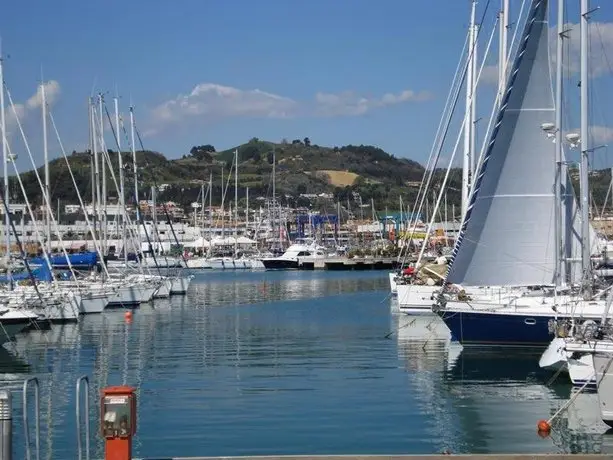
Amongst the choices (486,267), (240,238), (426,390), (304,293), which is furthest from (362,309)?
(240,238)

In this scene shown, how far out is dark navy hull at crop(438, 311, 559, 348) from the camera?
2842 centimetres

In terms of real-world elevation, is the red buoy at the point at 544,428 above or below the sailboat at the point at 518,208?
below

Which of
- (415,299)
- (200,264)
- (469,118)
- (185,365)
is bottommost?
(200,264)

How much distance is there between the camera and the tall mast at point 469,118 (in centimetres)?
4247

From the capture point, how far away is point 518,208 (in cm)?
3019

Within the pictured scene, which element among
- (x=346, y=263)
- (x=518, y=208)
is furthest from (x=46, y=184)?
(x=346, y=263)

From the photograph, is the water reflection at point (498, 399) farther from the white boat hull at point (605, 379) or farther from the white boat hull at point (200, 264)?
the white boat hull at point (200, 264)

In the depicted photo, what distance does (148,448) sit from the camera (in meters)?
18.3

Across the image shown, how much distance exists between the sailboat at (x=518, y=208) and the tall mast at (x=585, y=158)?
3391 millimetres

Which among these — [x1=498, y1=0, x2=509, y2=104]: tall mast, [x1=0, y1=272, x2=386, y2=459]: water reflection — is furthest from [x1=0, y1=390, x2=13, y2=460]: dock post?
[x1=498, y1=0, x2=509, y2=104]: tall mast

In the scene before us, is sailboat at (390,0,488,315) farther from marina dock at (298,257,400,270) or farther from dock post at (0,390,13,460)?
marina dock at (298,257,400,270)

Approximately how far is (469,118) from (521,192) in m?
14.0

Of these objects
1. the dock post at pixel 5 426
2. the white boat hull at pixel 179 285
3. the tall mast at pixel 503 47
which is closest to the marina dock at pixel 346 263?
the white boat hull at pixel 179 285

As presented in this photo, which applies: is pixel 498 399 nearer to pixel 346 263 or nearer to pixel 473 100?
pixel 473 100
